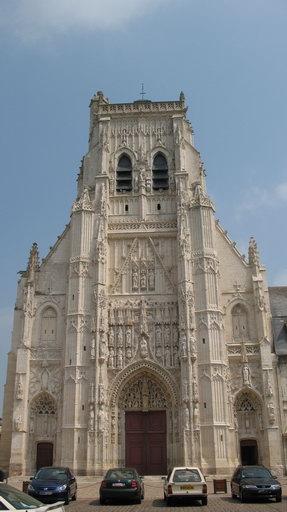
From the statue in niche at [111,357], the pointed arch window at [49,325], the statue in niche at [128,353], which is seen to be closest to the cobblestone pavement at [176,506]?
the statue in niche at [111,357]

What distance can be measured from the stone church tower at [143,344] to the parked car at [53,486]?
30.2ft

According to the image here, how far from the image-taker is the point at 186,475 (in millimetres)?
15312

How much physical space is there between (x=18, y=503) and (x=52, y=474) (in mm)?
10010

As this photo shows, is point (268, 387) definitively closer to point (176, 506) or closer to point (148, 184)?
point (176, 506)

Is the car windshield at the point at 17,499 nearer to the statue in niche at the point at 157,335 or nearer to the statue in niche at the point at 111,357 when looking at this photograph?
the statue in niche at the point at 111,357

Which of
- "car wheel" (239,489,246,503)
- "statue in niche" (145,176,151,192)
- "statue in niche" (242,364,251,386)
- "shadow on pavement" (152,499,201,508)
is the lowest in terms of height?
"shadow on pavement" (152,499,201,508)

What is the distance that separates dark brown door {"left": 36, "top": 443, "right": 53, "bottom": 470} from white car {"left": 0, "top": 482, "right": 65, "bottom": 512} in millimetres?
20712

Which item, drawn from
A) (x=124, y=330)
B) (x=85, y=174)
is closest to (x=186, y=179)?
(x=85, y=174)

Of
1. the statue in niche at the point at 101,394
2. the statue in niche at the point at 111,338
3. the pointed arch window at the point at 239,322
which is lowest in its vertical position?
the statue in niche at the point at 101,394

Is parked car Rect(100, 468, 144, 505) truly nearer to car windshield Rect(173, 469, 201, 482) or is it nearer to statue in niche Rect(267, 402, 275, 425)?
car windshield Rect(173, 469, 201, 482)

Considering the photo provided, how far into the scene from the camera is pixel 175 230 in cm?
3192

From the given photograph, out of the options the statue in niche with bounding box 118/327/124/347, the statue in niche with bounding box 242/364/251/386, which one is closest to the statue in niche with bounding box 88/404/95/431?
the statue in niche with bounding box 118/327/124/347

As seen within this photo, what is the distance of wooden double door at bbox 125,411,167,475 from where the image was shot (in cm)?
2753

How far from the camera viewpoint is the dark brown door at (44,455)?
90.9 feet
